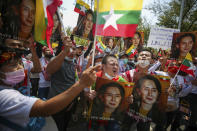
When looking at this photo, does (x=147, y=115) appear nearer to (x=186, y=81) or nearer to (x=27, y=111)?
(x=186, y=81)

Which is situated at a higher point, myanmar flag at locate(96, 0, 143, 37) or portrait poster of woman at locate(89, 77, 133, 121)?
myanmar flag at locate(96, 0, 143, 37)

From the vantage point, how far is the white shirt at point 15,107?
4.16 feet

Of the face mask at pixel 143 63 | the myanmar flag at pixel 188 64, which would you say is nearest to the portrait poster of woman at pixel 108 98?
the face mask at pixel 143 63

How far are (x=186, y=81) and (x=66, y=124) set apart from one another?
248cm

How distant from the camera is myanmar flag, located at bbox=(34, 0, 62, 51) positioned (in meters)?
2.00

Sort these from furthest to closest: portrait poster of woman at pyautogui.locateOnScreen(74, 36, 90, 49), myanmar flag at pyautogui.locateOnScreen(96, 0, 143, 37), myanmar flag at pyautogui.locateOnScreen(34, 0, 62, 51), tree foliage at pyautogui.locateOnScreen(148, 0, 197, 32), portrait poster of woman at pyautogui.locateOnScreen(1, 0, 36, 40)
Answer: tree foliage at pyautogui.locateOnScreen(148, 0, 197, 32), portrait poster of woman at pyautogui.locateOnScreen(74, 36, 90, 49), myanmar flag at pyautogui.locateOnScreen(96, 0, 143, 37), myanmar flag at pyautogui.locateOnScreen(34, 0, 62, 51), portrait poster of woman at pyautogui.locateOnScreen(1, 0, 36, 40)

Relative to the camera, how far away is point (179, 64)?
322 cm

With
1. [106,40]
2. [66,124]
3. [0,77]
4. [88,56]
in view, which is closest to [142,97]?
[66,124]

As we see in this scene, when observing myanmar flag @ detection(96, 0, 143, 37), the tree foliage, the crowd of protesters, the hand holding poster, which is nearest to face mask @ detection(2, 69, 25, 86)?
the crowd of protesters

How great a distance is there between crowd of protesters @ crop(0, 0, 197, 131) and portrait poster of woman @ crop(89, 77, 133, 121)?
0.03m

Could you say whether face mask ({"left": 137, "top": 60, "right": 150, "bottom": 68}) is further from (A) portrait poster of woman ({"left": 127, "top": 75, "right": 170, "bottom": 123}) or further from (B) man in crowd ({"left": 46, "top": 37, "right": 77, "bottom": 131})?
(B) man in crowd ({"left": 46, "top": 37, "right": 77, "bottom": 131})

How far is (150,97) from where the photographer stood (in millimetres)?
2314

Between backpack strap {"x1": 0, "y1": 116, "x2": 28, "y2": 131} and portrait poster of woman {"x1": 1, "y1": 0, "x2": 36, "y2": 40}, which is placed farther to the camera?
portrait poster of woman {"x1": 1, "y1": 0, "x2": 36, "y2": 40}

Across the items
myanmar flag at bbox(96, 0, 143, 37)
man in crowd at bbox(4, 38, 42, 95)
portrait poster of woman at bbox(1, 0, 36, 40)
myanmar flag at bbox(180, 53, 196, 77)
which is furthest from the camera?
myanmar flag at bbox(180, 53, 196, 77)
